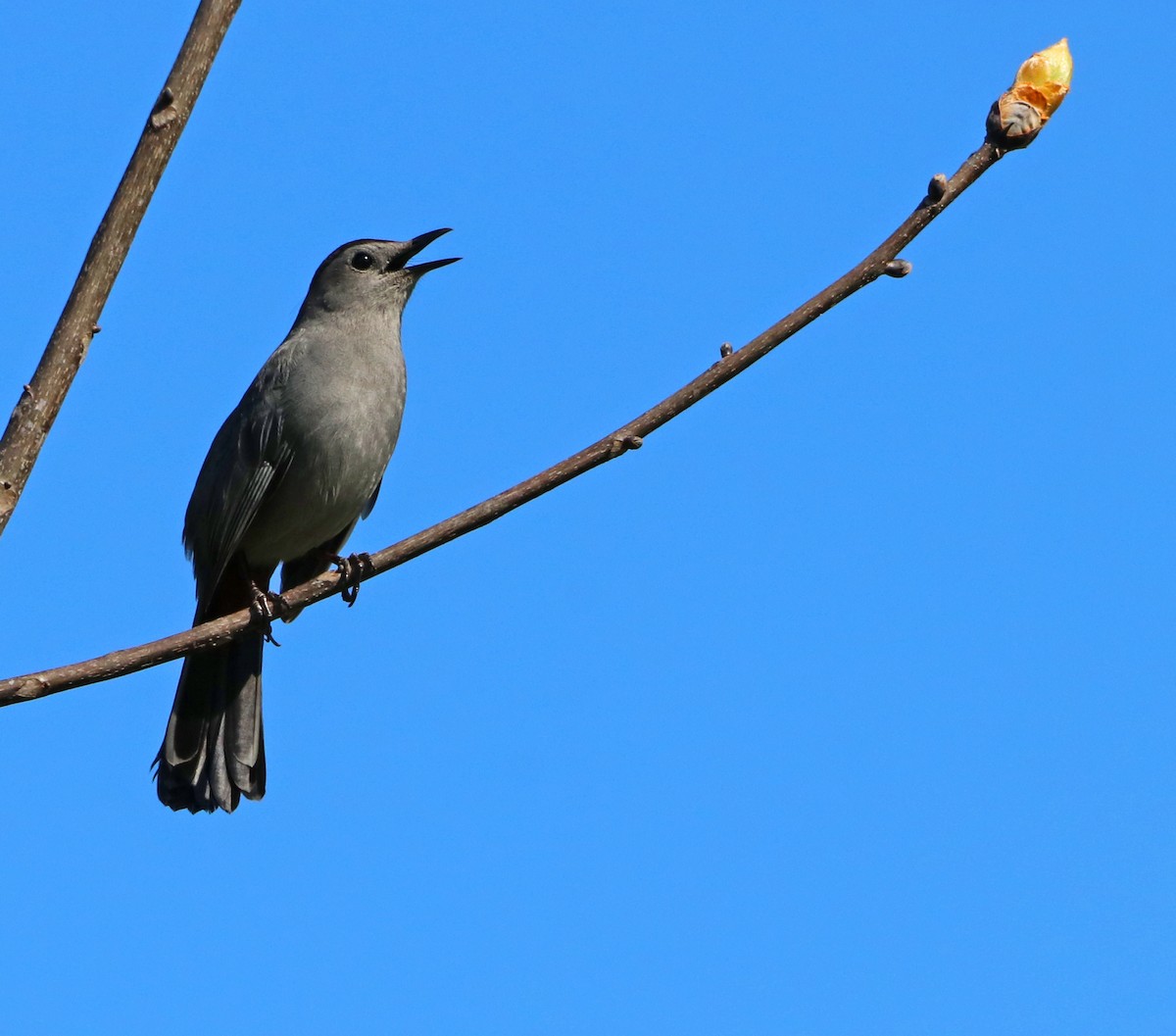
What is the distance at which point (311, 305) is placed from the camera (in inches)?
291

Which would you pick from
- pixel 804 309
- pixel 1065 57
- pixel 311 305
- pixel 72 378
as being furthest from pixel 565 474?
pixel 311 305

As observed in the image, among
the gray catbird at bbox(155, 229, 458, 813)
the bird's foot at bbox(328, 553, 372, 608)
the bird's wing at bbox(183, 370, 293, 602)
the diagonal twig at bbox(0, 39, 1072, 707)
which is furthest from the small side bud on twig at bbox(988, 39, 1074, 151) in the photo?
the bird's wing at bbox(183, 370, 293, 602)

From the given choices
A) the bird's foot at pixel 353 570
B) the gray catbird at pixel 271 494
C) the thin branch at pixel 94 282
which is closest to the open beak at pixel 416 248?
the gray catbird at pixel 271 494

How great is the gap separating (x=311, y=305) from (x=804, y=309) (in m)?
4.47

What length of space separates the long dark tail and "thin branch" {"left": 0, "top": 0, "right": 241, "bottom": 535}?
9.00 ft

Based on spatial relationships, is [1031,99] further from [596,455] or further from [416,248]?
[416,248]

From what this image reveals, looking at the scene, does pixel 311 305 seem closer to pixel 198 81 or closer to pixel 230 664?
pixel 230 664

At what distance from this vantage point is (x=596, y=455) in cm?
372

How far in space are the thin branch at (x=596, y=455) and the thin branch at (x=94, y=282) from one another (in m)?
0.51

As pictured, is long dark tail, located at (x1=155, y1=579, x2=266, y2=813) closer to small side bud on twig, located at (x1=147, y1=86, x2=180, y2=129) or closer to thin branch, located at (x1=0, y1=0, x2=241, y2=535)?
thin branch, located at (x1=0, y1=0, x2=241, y2=535)

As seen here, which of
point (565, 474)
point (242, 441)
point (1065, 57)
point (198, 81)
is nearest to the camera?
point (1065, 57)

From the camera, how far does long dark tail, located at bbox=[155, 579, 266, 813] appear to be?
594 cm

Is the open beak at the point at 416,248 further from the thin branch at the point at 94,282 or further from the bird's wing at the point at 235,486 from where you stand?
the thin branch at the point at 94,282

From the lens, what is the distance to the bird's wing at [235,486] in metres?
6.46
